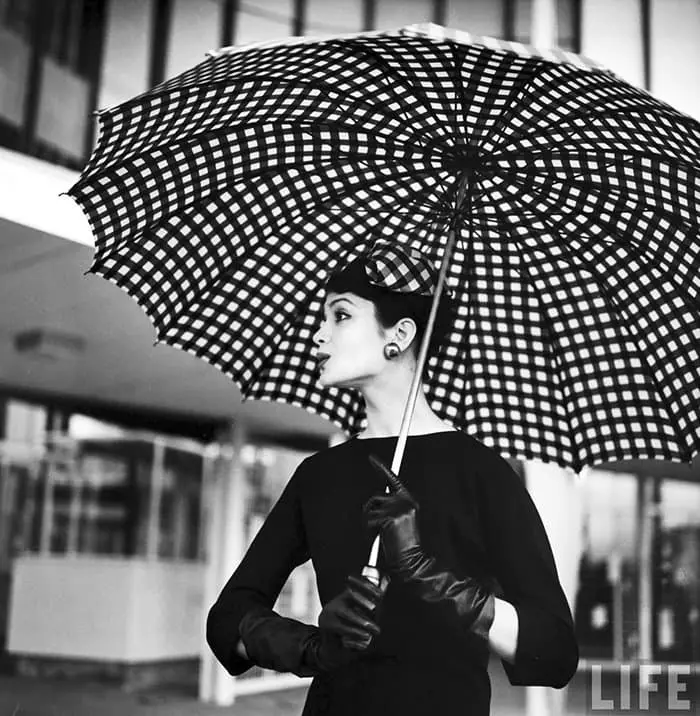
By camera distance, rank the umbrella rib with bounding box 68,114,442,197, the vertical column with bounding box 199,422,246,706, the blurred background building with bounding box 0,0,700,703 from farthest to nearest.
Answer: the vertical column with bounding box 199,422,246,706 < the blurred background building with bounding box 0,0,700,703 < the umbrella rib with bounding box 68,114,442,197

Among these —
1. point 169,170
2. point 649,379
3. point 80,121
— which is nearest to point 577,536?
point 80,121

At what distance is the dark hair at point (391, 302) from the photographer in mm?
1823

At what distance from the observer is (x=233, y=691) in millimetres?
9273

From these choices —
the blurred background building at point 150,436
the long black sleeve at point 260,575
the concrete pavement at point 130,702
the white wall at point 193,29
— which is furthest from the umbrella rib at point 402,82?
the concrete pavement at point 130,702

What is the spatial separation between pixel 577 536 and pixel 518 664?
17.4 feet

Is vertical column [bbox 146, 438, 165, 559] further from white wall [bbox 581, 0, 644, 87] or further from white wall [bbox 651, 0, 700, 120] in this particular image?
white wall [bbox 651, 0, 700, 120]

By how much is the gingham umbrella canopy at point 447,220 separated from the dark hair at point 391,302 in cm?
17

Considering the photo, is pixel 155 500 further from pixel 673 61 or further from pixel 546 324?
pixel 546 324

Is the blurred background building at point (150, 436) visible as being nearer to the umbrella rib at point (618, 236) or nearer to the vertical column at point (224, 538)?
the vertical column at point (224, 538)

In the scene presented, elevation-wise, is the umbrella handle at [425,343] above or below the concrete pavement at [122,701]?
above

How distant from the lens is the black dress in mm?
1633

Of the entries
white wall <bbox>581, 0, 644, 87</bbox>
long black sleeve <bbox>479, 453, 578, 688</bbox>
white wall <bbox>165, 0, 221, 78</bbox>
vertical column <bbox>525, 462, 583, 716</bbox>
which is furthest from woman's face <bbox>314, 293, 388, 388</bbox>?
white wall <bbox>581, 0, 644, 87</bbox>

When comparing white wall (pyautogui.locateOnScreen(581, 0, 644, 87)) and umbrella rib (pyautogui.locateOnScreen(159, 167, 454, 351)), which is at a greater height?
white wall (pyautogui.locateOnScreen(581, 0, 644, 87))

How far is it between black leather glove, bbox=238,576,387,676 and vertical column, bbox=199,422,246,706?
7.58 m
